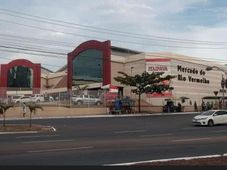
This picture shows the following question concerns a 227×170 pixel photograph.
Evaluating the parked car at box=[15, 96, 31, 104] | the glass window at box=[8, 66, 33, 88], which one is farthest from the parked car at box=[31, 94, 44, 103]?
the glass window at box=[8, 66, 33, 88]

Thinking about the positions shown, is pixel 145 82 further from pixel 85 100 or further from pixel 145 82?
pixel 85 100

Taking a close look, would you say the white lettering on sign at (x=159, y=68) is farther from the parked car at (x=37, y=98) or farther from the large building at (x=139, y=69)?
the parked car at (x=37, y=98)

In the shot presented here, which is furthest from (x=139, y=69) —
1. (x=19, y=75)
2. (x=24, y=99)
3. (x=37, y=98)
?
(x=19, y=75)

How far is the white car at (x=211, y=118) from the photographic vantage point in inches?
1563

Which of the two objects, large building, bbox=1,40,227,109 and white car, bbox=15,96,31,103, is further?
large building, bbox=1,40,227,109

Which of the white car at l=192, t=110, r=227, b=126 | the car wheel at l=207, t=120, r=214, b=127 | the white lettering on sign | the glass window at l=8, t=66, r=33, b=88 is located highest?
the glass window at l=8, t=66, r=33, b=88

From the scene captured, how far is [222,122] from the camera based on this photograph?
40906 mm

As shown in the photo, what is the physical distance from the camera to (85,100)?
56750 mm

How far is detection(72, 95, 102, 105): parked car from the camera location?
2222 inches

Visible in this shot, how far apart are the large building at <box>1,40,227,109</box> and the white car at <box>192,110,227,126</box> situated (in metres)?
33.8

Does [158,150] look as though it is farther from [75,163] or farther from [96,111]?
[96,111]

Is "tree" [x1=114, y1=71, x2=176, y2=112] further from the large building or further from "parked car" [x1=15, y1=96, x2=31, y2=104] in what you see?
the large building

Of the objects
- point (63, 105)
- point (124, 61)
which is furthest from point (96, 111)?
point (124, 61)

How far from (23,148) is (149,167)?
8342 millimetres
